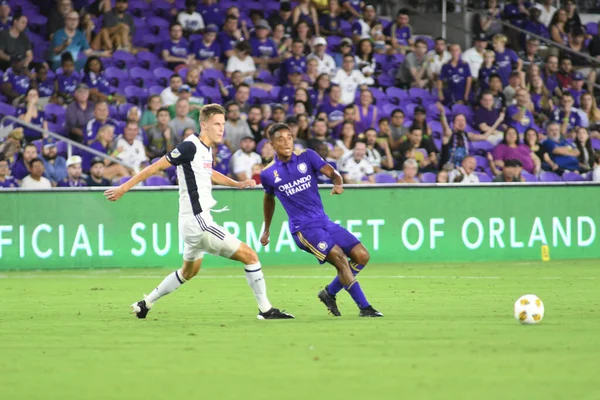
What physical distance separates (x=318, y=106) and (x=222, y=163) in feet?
8.71

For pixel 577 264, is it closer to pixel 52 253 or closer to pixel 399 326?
pixel 52 253

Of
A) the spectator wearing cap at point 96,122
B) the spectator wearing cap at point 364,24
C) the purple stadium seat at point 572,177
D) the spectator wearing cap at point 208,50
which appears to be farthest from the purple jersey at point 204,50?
the purple stadium seat at point 572,177

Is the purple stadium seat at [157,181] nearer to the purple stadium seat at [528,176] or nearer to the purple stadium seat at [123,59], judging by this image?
the purple stadium seat at [123,59]

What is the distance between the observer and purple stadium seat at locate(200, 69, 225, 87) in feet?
73.1

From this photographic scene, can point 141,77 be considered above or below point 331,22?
below

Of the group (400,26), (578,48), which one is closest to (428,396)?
(400,26)

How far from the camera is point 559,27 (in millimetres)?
26562

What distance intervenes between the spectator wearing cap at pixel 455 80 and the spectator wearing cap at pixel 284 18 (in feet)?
10.8

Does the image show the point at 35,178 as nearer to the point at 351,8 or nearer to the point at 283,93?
the point at 283,93

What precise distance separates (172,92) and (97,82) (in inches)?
54.8

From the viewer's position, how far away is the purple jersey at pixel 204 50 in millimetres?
22750

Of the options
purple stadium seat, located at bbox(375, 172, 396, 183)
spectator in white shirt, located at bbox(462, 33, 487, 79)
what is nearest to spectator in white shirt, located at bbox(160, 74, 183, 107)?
purple stadium seat, located at bbox(375, 172, 396, 183)

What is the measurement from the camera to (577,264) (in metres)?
19.6

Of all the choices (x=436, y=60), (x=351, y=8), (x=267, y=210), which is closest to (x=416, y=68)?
(x=436, y=60)
